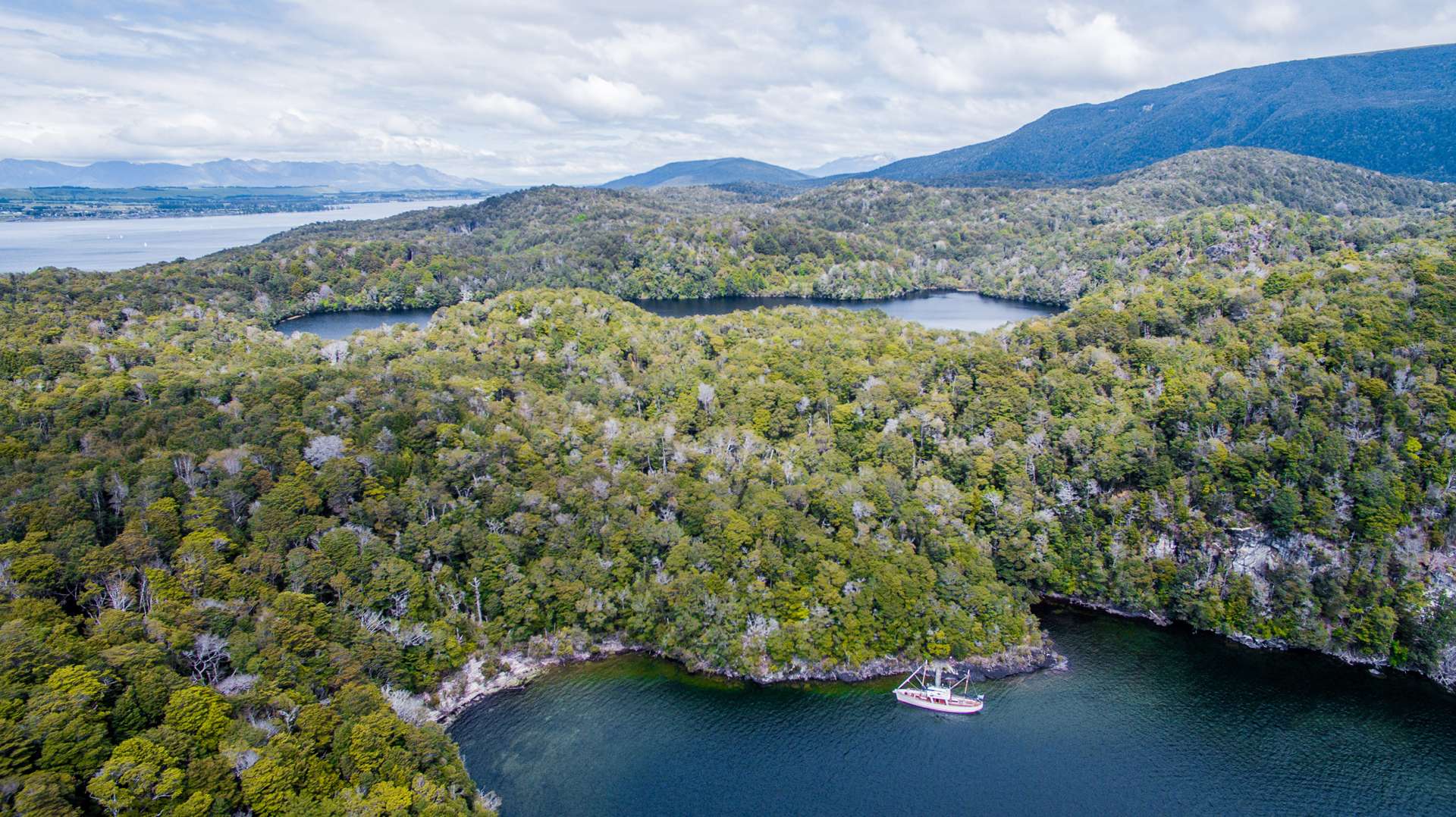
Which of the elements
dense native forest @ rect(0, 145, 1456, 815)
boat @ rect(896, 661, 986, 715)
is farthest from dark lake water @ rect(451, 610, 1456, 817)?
dense native forest @ rect(0, 145, 1456, 815)

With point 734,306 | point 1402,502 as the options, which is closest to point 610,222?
point 734,306

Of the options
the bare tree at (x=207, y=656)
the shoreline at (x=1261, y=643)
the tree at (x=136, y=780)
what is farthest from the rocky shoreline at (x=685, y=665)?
the tree at (x=136, y=780)

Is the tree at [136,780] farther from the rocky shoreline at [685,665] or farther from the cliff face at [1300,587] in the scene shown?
the cliff face at [1300,587]

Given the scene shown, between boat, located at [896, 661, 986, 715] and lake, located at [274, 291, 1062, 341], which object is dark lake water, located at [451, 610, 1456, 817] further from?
lake, located at [274, 291, 1062, 341]

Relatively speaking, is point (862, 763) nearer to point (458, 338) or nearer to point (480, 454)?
point (480, 454)

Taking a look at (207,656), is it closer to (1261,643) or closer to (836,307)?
(1261,643)
